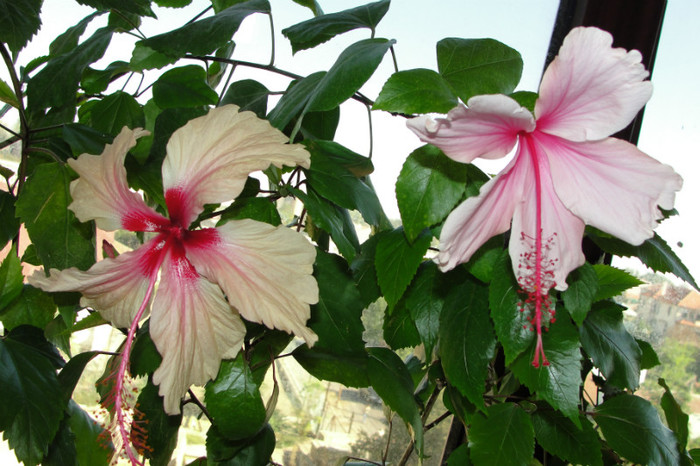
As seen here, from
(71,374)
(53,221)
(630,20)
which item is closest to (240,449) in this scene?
(71,374)

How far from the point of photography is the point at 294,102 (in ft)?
1.76

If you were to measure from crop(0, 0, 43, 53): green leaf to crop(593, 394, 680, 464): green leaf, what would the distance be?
0.82 meters

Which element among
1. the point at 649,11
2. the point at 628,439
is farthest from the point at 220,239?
the point at 649,11

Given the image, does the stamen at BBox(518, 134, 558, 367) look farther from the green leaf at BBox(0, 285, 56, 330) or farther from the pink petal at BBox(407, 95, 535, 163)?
the green leaf at BBox(0, 285, 56, 330)

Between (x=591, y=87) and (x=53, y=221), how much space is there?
51 centimetres

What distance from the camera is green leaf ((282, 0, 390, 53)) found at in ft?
1.94

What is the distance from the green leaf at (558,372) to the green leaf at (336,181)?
218 mm

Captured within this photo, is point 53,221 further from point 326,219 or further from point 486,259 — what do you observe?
point 486,259

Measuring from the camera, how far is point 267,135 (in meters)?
0.43

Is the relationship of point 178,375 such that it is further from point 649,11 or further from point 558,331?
point 649,11

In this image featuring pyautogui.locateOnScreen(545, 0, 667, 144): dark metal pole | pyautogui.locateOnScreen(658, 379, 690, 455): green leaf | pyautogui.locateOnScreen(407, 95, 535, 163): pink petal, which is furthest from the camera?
pyautogui.locateOnScreen(545, 0, 667, 144): dark metal pole

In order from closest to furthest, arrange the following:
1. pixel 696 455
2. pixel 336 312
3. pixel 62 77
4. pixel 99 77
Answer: pixel 336 312 < pixel 62 77 < pixel 99 77 < pixel 696 455

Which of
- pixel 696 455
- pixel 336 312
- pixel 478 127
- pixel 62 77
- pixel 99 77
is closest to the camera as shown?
pixel 478 127

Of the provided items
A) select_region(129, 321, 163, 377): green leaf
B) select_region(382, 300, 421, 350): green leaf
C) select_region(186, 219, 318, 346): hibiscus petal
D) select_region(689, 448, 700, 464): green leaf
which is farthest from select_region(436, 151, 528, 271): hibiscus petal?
select_region(689, 448, 700, 464): green leaf
